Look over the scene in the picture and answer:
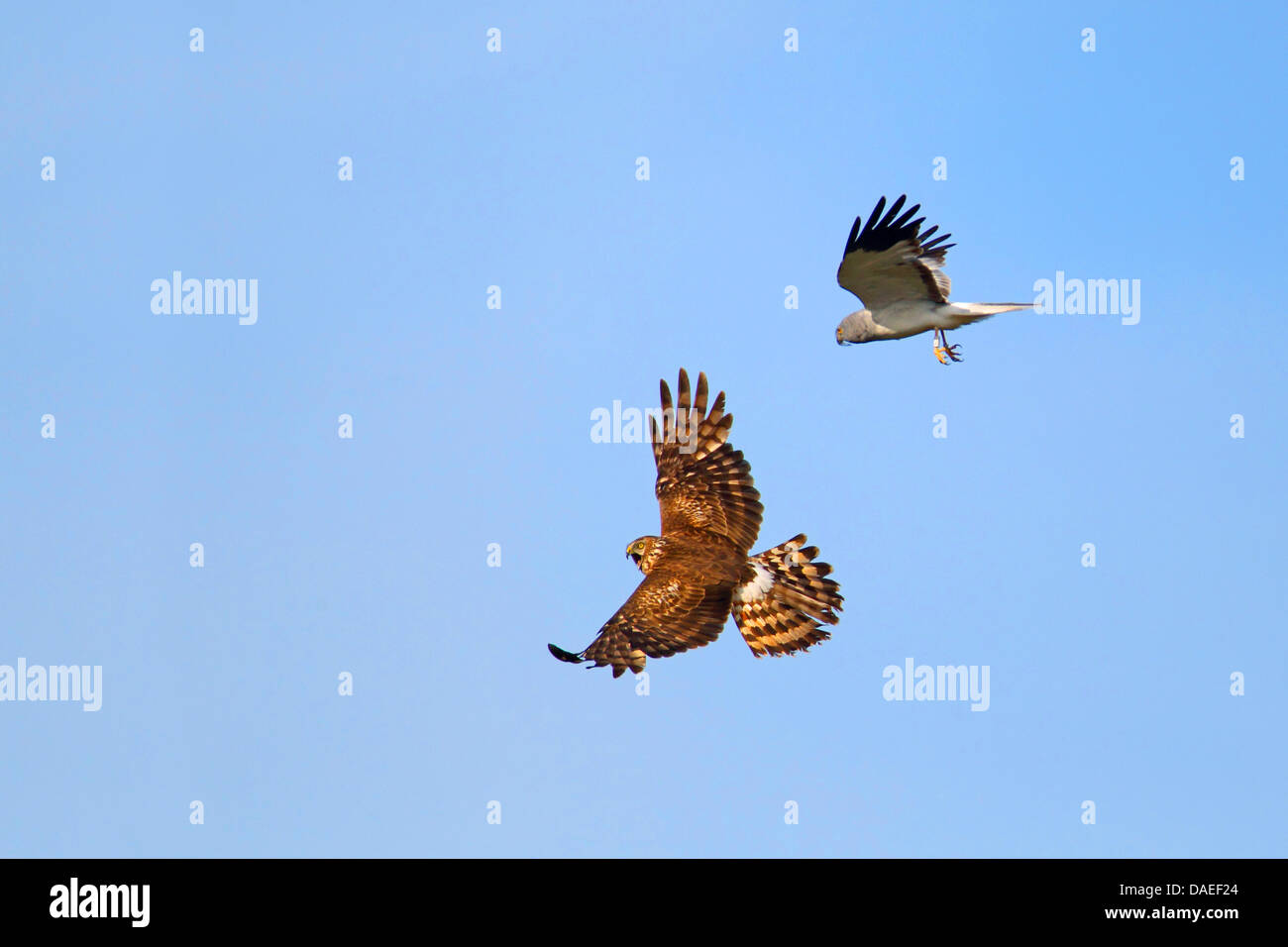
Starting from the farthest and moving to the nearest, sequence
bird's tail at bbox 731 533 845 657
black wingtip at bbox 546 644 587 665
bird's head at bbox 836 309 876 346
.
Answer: bird's head at bbox 836 309 876 346 → bird's tail at bbox 731 533 845 657 → black wingtip at bbox 546 644 587 665

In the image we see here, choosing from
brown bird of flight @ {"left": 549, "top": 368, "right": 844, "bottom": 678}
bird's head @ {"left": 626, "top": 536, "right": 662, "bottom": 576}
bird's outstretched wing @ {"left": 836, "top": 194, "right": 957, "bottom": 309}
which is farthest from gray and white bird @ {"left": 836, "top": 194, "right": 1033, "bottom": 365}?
bird's head @ {"left": 626, "top": 536, "right": 662, "bottom": 576}

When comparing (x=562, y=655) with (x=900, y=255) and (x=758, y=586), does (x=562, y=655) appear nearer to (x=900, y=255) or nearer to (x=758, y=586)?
(x=758, y=586)

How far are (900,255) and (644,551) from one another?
18.0 feet

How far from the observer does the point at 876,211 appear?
21250 mm

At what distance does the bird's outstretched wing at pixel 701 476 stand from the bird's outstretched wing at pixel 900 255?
2816mm

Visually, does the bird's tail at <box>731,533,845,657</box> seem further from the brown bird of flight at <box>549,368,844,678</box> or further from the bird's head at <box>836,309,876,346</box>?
the bird's head at <box>836,309,876,346</box>

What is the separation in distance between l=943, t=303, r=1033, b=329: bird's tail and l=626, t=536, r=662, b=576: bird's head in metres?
5.32

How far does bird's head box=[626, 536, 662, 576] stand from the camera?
19781mm

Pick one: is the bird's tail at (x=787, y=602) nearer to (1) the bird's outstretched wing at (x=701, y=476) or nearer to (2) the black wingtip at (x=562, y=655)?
(1) the bird's outstretched wing at (x=701, y=476)

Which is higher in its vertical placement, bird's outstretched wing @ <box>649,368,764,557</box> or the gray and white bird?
the gray and white bird

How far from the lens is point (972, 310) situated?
21219mm

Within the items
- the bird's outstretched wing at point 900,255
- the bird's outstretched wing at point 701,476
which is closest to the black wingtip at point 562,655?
the bird's outstretched wing at point 701,476

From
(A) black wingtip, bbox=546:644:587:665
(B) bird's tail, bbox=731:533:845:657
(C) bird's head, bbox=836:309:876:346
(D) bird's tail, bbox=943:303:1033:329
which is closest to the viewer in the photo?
(A) black wingtip, bbox=546:644:587:665
